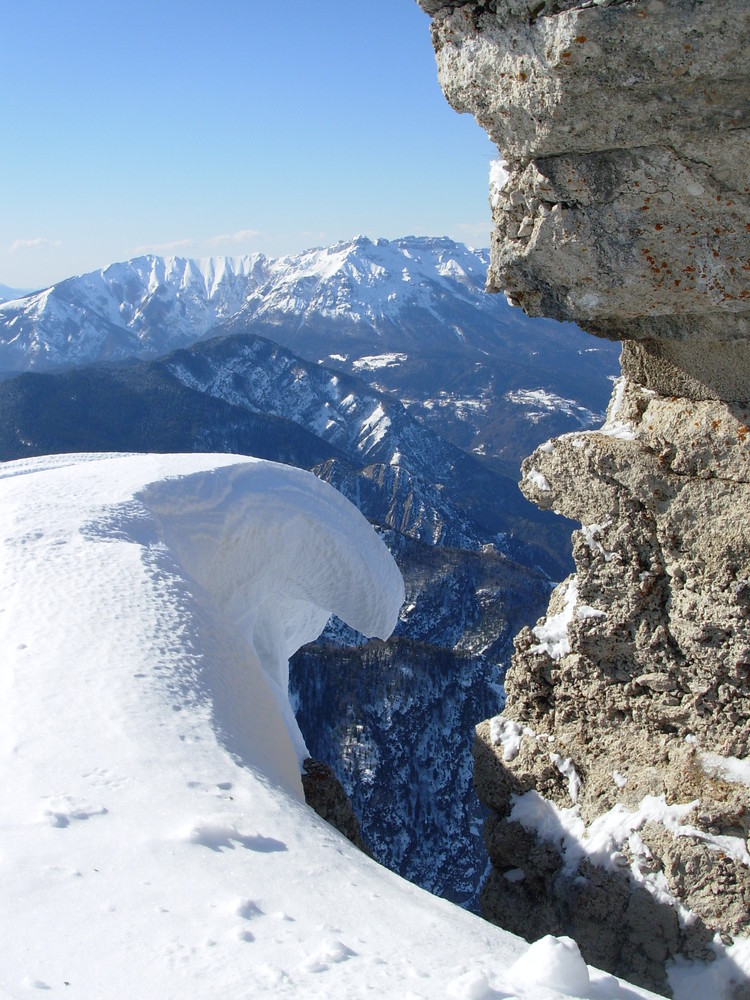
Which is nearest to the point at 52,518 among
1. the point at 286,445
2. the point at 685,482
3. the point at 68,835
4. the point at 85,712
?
the point at 85,712

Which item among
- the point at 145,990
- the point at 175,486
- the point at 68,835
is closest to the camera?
the point at 145,990

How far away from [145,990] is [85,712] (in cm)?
168

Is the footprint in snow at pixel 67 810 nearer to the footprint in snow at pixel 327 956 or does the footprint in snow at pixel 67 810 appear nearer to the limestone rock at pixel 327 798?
the footprint in snow at pixel 327 956

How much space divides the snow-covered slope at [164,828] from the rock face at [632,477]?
6.43ft

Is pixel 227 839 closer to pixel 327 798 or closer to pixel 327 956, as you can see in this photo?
pixel 327 956

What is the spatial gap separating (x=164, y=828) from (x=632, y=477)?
3.37 metres

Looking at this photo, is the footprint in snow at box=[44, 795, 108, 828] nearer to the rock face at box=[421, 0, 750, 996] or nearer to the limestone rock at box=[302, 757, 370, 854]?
the limestone rock at box=[302, 757, 370, 854]

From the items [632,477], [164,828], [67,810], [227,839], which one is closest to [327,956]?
[227,839]

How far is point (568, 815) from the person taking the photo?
5.61m

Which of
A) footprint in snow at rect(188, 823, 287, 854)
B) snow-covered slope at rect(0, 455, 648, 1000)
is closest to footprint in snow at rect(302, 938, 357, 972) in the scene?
snow-covered slope at rect(0, 455, 648, 1000)

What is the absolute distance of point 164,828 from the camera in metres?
3.31

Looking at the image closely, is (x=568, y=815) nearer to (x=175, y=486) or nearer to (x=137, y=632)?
(x=137, y=632)

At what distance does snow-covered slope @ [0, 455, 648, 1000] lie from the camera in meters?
2.69

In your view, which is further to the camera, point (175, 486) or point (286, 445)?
point (286, 445)
